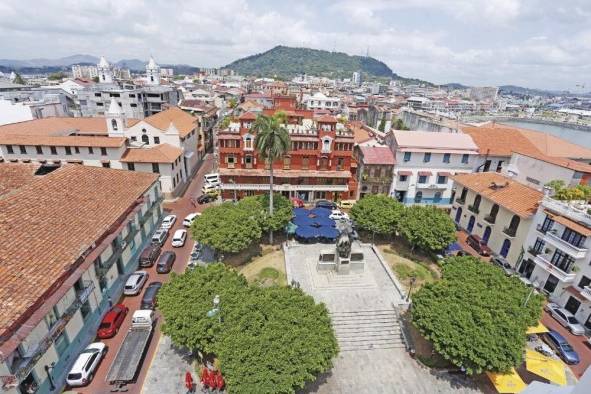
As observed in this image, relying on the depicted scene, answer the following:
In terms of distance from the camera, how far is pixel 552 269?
36625 mm

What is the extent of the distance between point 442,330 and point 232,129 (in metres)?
45.6

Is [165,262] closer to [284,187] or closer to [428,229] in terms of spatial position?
[284,187]

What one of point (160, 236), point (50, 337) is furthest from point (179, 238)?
point (50, 337)

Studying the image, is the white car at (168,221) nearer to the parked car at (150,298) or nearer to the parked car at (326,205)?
the parked car at (150,298)

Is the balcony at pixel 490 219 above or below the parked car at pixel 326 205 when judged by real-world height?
above

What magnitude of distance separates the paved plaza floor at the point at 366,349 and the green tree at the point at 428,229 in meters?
6.40

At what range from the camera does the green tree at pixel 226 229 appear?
38.3m

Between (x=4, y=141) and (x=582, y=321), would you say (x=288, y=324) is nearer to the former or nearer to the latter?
(x=582, y=321)

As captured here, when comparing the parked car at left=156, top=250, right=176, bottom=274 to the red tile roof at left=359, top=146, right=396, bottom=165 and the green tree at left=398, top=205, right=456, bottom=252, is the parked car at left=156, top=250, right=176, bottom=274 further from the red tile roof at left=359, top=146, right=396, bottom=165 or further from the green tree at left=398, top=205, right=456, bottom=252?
the red tile roof at left=359, top=146, right=396, bottom=165

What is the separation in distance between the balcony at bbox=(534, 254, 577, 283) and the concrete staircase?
20313mm

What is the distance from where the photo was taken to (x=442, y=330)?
25938 millimetres

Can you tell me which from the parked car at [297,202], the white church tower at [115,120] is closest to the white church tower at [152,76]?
the white church tower at [115,120]

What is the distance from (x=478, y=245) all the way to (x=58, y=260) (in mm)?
53221

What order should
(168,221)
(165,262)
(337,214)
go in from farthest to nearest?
1. (337,214)
2. (168,221)
3. (165,262)
